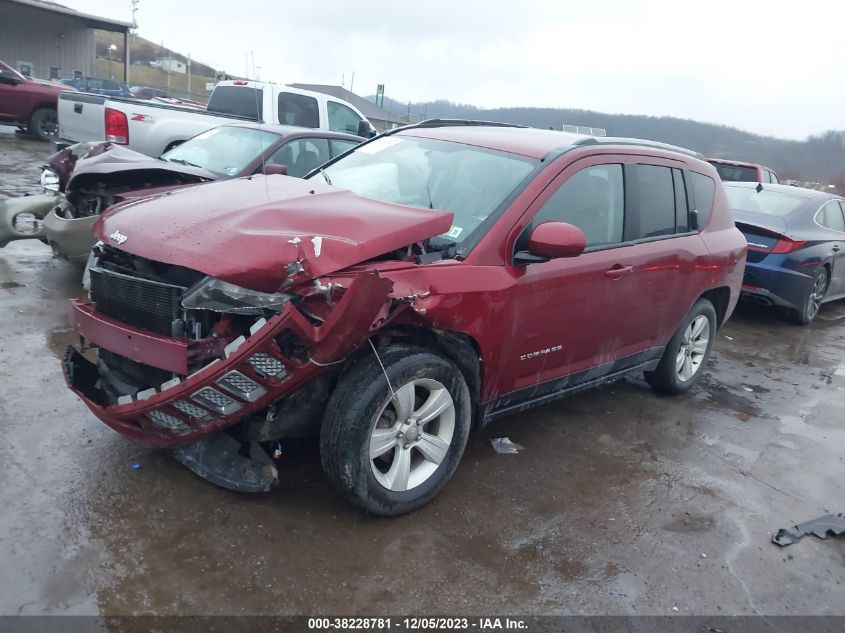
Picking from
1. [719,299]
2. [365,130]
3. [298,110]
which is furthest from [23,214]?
[719,299]

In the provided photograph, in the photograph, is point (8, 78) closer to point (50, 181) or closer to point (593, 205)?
point (50, 181)

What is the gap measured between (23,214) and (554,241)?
16.1 feet

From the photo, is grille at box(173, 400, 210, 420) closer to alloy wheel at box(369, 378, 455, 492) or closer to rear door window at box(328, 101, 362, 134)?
alloy wheel at box(369, 378, 455, 492)

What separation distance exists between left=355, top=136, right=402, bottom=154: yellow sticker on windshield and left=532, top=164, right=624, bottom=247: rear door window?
1.26 m

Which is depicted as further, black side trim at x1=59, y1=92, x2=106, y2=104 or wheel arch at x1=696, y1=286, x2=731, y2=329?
black side trim at x1=59, y1=92, x2=106, y2=104

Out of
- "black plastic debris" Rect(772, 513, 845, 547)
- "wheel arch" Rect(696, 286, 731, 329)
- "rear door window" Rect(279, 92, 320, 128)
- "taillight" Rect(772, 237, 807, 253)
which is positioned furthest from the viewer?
"rear door window" Rect(279, 92, 320, 128)

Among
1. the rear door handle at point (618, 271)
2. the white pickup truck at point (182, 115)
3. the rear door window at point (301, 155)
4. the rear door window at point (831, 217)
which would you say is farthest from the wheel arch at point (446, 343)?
the rear door window at point (831, 217)

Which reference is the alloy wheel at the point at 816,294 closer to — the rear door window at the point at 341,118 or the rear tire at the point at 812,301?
the rear tire at the point at 812,301

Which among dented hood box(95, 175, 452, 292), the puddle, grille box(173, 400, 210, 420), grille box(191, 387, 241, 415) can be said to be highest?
dented hood box(95, 175, 452, 292)

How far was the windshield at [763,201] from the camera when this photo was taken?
26.7 feet

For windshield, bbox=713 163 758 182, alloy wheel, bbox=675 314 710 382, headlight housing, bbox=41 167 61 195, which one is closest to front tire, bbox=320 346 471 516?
alloy wheel, bbox=675 314 710 382

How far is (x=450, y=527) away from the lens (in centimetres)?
322

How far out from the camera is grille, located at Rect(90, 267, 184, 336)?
2.93 m

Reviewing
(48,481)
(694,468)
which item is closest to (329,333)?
(48,481)
